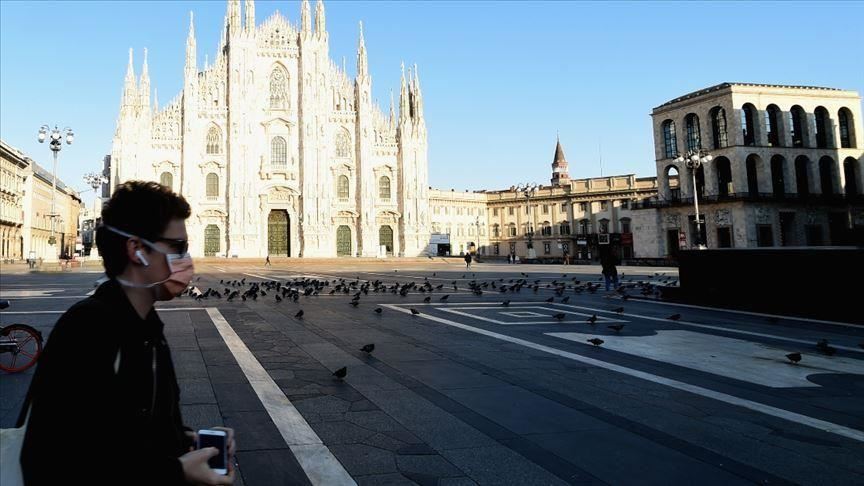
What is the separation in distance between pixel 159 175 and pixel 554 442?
51773mm

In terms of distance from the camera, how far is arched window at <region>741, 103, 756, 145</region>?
45.8 m

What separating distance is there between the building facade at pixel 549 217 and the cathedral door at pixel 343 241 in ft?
79.1

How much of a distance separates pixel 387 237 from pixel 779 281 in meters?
43.9

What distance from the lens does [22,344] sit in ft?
20.3

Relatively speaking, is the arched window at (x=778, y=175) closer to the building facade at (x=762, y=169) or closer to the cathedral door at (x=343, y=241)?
the building facade at (x=762, y=169)

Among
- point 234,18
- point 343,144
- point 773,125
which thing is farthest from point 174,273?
point 773,125

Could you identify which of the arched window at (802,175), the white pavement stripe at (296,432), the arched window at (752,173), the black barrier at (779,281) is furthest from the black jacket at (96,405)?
the arched window at (802,175)

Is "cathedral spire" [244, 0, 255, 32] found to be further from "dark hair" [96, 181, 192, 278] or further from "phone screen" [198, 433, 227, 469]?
"phone screen" [198, 433, 227, 469]

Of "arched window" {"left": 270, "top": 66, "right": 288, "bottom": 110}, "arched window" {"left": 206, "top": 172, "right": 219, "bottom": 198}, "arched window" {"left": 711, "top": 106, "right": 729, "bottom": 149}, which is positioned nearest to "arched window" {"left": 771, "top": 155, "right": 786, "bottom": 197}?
"arched window" {"left": 711, "top": 106, "right": 729, "bottom": 149}

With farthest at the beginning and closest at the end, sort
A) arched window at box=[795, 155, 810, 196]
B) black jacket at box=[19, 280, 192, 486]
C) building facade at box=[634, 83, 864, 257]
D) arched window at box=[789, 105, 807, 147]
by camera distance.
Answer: arched window at box=[795, 155, 810, 196], arched window at box=[789, 105, 807, 147], building facade at box=[634, 83, 864, 257], black jacket at box=[19, 280, 192, 486]

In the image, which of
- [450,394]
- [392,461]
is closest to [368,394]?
[450,394]

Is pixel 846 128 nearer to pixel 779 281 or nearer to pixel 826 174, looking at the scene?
pixel 826 174

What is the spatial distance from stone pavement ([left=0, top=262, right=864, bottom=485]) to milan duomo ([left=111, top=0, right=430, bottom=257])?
41.4 m

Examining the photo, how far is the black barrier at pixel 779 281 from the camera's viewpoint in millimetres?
11180
